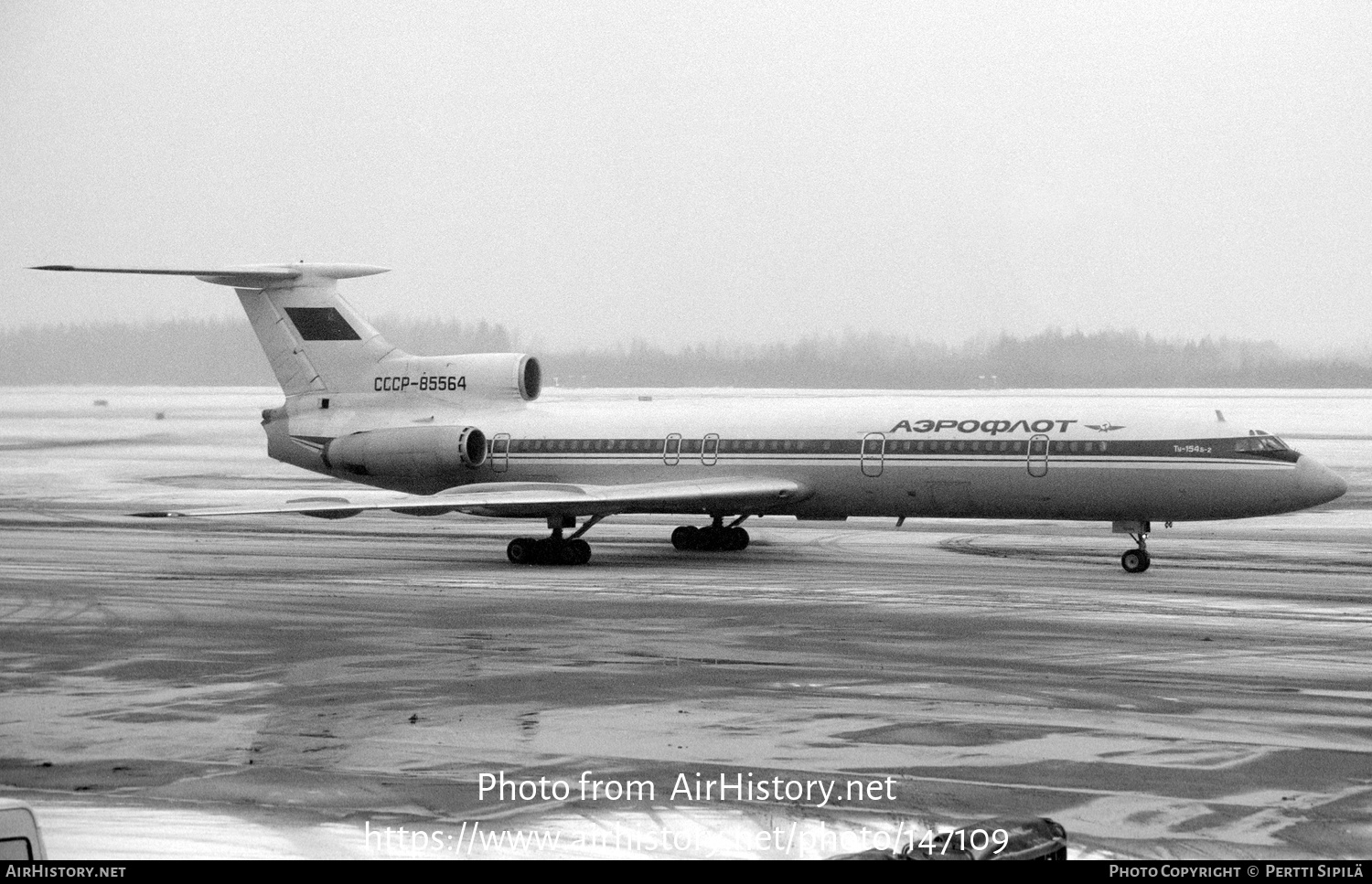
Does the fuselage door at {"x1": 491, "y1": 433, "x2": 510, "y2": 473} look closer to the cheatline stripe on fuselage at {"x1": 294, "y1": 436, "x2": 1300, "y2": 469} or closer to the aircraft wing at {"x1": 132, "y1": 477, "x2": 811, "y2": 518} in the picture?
the cheatline stripe on fuselage at {"x1": 294, "y1": 436, "x2": 1300, "y2": 469}

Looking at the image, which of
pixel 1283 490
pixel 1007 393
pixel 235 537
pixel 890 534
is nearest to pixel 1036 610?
pixel 1283 490

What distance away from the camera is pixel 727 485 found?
2567 cm

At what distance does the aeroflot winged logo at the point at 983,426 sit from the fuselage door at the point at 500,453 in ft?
21.9

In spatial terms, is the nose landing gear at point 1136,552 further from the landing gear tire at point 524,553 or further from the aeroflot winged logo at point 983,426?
the landing gear tire at point 524,553

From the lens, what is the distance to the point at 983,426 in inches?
974

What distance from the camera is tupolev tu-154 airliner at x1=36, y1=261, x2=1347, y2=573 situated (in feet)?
77.4

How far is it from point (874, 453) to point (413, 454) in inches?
305

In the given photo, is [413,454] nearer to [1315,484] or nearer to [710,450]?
[710,450]

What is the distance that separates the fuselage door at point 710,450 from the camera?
2647 centimetres

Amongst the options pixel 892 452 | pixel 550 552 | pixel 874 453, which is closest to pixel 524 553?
pixel 550 552

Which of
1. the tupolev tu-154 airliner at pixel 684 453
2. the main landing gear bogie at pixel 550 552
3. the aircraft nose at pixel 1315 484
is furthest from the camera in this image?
the main landing gear bogie at pixel 550 552

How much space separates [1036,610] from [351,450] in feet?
43.9

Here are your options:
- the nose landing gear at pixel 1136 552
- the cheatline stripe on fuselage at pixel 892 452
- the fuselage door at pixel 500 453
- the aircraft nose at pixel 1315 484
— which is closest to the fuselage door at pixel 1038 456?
the cheatline stripe on fuselage at pixel 892 452
